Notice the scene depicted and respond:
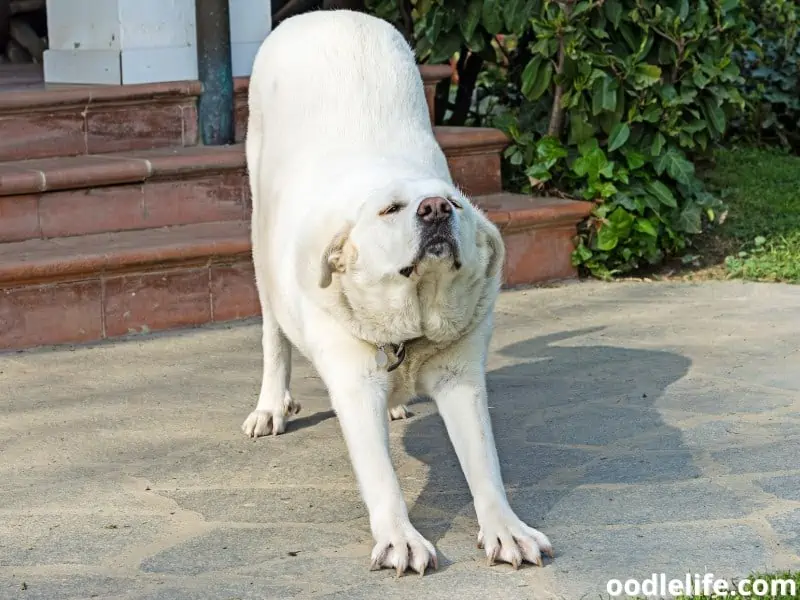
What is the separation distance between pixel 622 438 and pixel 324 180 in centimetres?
129

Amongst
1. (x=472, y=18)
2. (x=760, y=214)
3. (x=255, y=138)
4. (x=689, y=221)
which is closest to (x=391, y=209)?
(x=255, y=138)

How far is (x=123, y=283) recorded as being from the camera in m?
5.53

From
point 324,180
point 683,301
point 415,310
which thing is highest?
point 324,180

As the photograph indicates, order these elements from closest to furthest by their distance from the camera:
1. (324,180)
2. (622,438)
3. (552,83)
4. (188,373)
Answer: (324,180)
(622,438)
(188,373)
(552,83)

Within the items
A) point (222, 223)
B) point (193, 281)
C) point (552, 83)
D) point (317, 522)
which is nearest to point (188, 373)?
point (193, 281)

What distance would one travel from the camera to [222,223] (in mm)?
6070

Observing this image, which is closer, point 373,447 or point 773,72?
point 373,447

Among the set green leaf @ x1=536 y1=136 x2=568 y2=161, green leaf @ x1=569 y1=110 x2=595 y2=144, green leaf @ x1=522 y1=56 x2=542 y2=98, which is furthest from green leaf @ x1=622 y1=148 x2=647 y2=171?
green leaf @ x1=522 y1=56 x2=542 y2=98

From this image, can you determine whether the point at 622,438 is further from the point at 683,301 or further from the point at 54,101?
the point at 54,101

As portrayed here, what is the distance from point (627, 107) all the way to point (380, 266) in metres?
3.49

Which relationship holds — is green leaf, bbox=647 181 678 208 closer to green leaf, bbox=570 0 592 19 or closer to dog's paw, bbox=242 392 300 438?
green leaf, bbox=570 0 592 19

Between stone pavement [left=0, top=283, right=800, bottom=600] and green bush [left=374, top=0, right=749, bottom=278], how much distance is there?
0.75 m

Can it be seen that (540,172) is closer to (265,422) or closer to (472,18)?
(472,18)

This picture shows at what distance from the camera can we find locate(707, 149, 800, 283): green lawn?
6.53 metres
